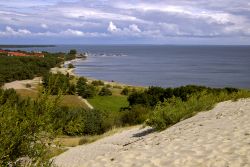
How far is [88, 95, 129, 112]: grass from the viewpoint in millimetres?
62713

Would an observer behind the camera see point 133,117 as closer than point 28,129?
No

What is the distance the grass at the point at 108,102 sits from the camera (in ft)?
206

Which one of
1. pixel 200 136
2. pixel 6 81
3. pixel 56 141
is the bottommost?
pixel 6 81

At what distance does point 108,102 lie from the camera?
6806 centimetres

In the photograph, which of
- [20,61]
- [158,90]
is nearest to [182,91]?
[158,90]

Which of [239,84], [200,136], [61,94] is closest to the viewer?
[61,94]

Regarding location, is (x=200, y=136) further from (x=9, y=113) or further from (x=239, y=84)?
(x=239, y=84)

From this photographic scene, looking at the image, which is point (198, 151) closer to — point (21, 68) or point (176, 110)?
point (176, 110)

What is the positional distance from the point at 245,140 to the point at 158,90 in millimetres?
43295

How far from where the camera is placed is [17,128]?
888 centimetres

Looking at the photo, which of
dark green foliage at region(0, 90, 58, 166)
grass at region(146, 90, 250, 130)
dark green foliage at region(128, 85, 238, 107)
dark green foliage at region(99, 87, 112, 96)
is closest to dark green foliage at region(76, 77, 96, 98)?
dark green foliage at region(99, 87, 112, 96)

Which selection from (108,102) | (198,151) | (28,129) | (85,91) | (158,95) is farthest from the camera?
(85,91)

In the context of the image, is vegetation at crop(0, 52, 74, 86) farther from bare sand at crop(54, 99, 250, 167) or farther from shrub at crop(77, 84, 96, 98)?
bare sand at crop(54, 99, 250, 167)

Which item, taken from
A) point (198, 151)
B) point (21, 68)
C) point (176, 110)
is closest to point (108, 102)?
point (176, 110)
